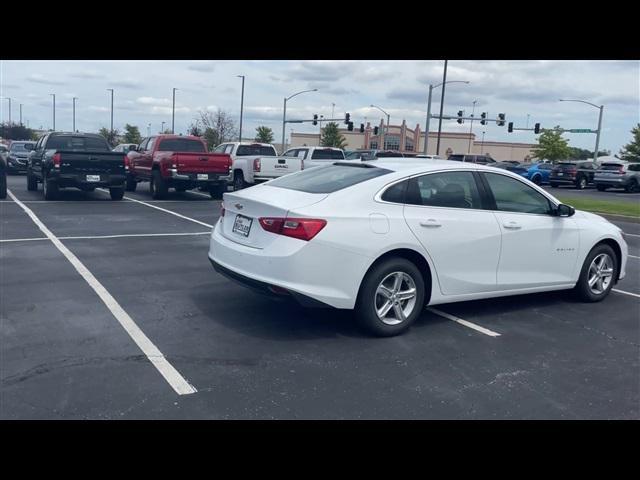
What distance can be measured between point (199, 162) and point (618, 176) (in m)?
25.1

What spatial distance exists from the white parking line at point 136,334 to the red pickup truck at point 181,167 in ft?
29.1

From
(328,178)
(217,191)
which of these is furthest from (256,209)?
(217,191)

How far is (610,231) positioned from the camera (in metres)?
7.16

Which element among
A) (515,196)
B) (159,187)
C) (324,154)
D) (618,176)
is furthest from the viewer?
(618,176)

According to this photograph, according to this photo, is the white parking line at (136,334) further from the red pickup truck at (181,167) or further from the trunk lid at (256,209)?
the red pickup truck at (181,167)

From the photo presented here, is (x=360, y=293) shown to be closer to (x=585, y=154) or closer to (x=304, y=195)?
(x=304, y=195)

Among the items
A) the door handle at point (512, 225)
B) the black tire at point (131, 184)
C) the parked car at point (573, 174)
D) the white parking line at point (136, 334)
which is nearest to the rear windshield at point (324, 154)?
the black tire at point (131, 184)

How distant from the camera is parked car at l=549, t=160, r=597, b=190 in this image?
117 feet

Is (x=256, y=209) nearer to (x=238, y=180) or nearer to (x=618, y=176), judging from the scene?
(x=238, y=180)

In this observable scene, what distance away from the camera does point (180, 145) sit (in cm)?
1900
